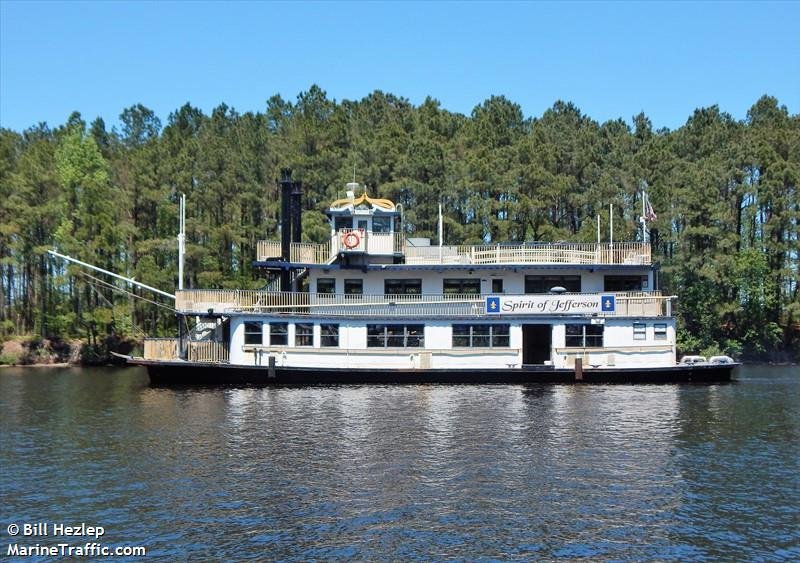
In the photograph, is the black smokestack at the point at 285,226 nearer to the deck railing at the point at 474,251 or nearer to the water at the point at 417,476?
the deck railing at the point at 474,251

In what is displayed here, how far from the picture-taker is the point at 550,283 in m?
43.5

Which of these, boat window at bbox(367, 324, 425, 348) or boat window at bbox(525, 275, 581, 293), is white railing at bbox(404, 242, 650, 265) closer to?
boat window at bbox(525, 275, 581, 293)

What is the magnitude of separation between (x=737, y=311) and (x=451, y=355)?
30107 millimetres

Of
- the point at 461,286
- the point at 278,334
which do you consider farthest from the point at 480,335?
the point at 278,334

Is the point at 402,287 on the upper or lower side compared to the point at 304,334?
upper

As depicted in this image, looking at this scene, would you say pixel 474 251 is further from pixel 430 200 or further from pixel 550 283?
pixel 430 200

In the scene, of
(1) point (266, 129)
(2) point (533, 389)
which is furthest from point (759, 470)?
(1) point (266, 129)

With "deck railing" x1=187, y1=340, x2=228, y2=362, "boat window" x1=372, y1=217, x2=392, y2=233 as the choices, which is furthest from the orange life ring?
"deck railing" x1=187, y1=340, x2=228, y2=362

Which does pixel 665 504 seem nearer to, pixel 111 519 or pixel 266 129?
pixel 111 519

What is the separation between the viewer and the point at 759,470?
2225cm

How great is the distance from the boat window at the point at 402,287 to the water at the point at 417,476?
31.0 feet

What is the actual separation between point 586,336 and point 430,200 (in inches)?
1035

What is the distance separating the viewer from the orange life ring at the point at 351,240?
4241 centimetres

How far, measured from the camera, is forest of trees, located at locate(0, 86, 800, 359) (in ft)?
200
